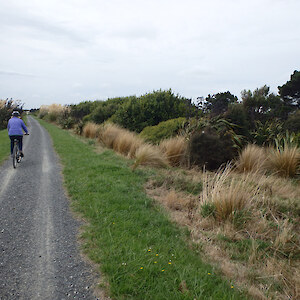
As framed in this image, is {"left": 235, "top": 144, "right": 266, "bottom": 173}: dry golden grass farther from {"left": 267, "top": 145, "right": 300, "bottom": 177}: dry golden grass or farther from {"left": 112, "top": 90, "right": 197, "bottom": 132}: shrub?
{"left": 112, "top": 90, "right": 197, "bottom": 132}: shrub

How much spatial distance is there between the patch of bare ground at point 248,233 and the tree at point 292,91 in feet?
61.7

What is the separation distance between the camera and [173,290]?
267 centimetres

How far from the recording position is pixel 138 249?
11.2ft

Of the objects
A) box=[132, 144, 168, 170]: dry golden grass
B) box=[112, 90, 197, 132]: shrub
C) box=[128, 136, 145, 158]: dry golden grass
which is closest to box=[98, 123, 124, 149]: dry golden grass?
box=[112, 90, 197, 132]: shrub

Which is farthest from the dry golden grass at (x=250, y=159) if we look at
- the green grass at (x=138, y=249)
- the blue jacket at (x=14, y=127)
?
the blue jacket at (x=14, y=127)

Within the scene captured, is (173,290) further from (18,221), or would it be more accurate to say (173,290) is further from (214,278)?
(18,221)

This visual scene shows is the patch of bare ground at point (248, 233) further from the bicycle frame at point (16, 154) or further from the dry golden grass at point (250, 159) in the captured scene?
the bicycle frame at point (16, 154)

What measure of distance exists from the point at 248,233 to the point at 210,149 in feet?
14.8

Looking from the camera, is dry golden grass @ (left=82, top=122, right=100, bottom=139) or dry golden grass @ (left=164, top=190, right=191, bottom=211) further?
dry golden grass @ (left=82, top=122, right=100, bottom=139)

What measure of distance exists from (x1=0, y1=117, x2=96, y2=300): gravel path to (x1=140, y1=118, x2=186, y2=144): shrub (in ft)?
17.7

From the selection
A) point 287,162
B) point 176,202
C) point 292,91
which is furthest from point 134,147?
point 292,91

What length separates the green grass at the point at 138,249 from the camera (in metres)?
2.69

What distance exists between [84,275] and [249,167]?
6208 mm

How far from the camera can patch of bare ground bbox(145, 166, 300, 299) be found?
2996mm
